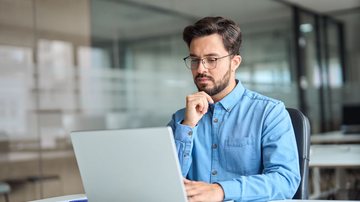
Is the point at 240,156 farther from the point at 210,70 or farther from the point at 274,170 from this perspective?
the point at 210,70

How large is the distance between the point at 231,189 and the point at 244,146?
0.91 feet

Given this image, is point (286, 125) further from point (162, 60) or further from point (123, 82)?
point (162, 60)

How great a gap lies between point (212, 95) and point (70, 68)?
2547 mm

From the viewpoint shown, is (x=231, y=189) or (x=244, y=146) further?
(x=244, y=146)

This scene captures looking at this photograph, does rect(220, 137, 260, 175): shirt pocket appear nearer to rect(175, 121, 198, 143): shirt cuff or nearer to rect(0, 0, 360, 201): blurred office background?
rect(175, 121, 198, 143): shirt cuff

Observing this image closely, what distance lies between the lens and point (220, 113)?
186 cm

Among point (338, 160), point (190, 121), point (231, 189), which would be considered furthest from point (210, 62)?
point (338, 160)

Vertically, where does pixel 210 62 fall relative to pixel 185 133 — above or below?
above

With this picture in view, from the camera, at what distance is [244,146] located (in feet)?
5.77

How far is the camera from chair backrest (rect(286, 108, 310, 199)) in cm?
195

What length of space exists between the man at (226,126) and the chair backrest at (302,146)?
0.23m

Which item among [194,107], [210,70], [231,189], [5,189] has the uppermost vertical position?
[210,70]

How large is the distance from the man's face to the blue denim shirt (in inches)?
3.7

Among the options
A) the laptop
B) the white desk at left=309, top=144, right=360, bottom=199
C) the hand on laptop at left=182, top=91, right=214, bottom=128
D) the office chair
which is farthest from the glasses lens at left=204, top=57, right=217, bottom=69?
the office chair
